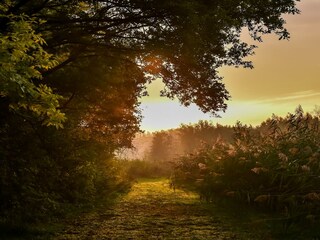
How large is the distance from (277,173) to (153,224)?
317cm

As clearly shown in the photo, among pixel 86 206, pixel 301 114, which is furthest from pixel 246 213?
pixel 86 206

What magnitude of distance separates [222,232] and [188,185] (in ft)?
32.6

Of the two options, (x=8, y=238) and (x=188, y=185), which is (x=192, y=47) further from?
(x=188, y=185)

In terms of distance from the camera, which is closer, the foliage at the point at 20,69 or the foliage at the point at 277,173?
the foliage at the point at 20,69

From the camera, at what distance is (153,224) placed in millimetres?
9195

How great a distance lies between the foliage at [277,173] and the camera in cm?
881

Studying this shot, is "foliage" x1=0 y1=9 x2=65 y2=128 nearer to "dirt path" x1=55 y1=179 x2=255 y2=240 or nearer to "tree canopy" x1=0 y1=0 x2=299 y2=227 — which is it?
"tree canopy" x1=0 y1=0 x2=299 y2=227

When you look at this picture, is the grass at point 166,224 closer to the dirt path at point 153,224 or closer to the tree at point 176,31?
the dirt path at point 153,224

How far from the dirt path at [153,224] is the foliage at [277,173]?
3.54 feet

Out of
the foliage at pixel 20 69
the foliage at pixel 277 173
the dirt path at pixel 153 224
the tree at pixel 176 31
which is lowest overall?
the dirt path at pixel 153 224

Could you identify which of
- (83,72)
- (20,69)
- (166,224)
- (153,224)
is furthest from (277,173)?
(83,72)

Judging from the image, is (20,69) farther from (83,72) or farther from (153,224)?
(83,72)

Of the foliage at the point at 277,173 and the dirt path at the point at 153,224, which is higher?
the foliage at the point at 277,173

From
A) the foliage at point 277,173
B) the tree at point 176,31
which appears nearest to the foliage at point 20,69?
the tree at point 176,31
